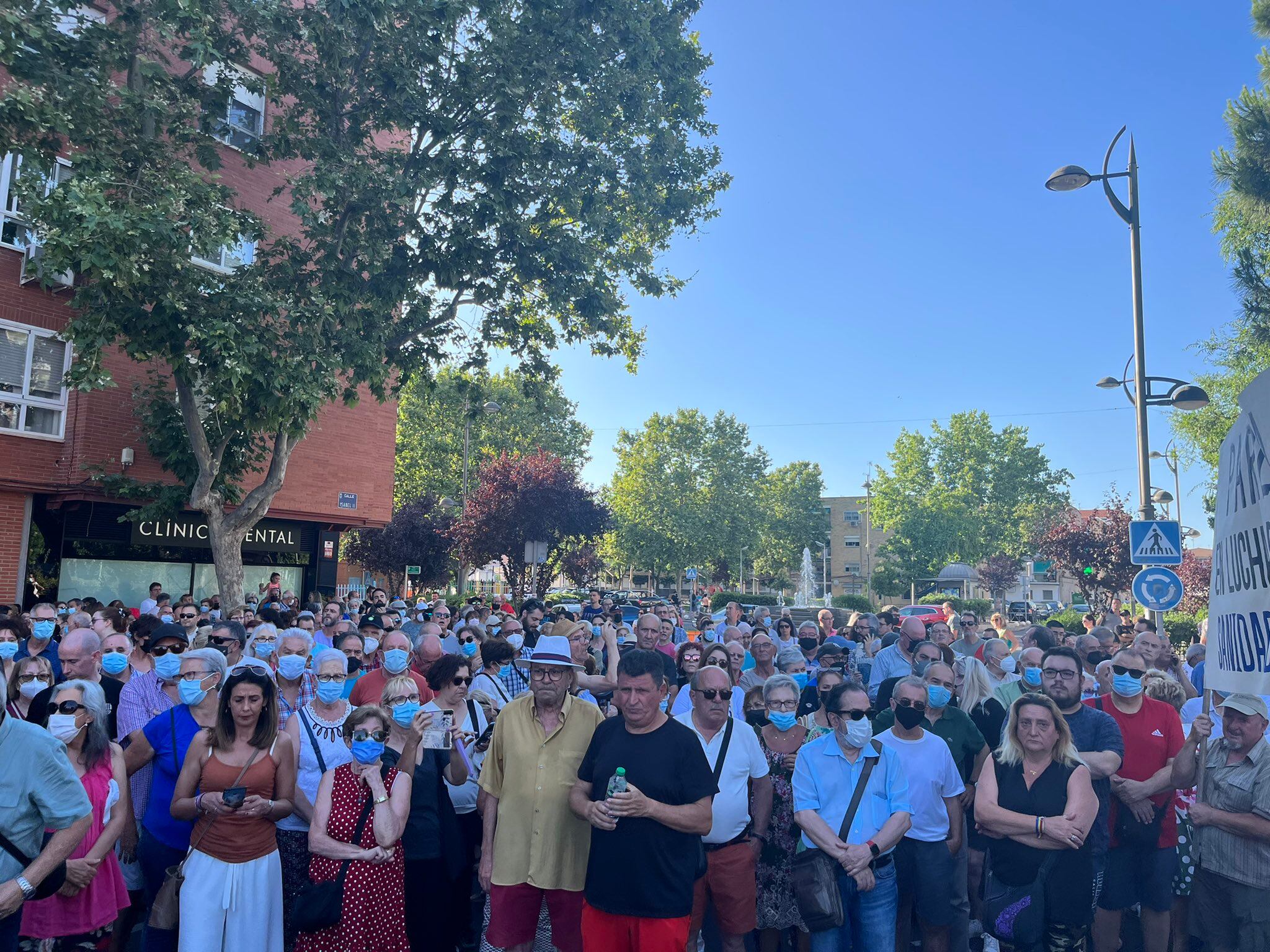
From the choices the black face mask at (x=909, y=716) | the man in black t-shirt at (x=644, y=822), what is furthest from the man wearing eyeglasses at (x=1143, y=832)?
the man in black t-shirt at (x=644, y=822)

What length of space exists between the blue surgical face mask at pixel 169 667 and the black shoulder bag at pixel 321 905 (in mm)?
2577

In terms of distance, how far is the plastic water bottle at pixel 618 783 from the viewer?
12.3 feet

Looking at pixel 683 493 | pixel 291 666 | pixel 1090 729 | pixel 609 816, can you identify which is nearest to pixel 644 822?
pixel 609 816

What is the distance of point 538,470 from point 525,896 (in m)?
28.8

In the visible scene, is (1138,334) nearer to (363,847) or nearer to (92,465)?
(363,847)

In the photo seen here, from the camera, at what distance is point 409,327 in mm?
15102

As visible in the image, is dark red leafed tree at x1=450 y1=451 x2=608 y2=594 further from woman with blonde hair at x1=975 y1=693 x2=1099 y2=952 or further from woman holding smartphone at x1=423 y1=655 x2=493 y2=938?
woman with blonde hair at x1=975 y1=693 x2=1099 y2=952

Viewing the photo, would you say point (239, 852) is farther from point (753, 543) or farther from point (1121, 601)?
point (753, 543)

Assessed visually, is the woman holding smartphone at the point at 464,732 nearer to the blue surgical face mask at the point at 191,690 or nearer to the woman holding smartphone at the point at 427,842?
the woman holding smartphone at the point at 427,842

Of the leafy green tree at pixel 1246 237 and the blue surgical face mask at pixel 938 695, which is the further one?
the leafy green tree at pixel 1246 237

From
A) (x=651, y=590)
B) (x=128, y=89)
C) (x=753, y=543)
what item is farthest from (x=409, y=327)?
(x=651, y=590)

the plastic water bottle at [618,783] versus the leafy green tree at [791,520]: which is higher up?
the leafy green tree at [791,520]

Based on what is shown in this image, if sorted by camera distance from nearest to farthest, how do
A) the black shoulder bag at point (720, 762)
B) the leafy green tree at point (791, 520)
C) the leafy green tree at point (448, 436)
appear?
the black shoulder bag at point (720, 762)
the leafy green tree at point (448, 436)
the leafy green tree at point (791, 520)

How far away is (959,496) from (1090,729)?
57.6 meters
